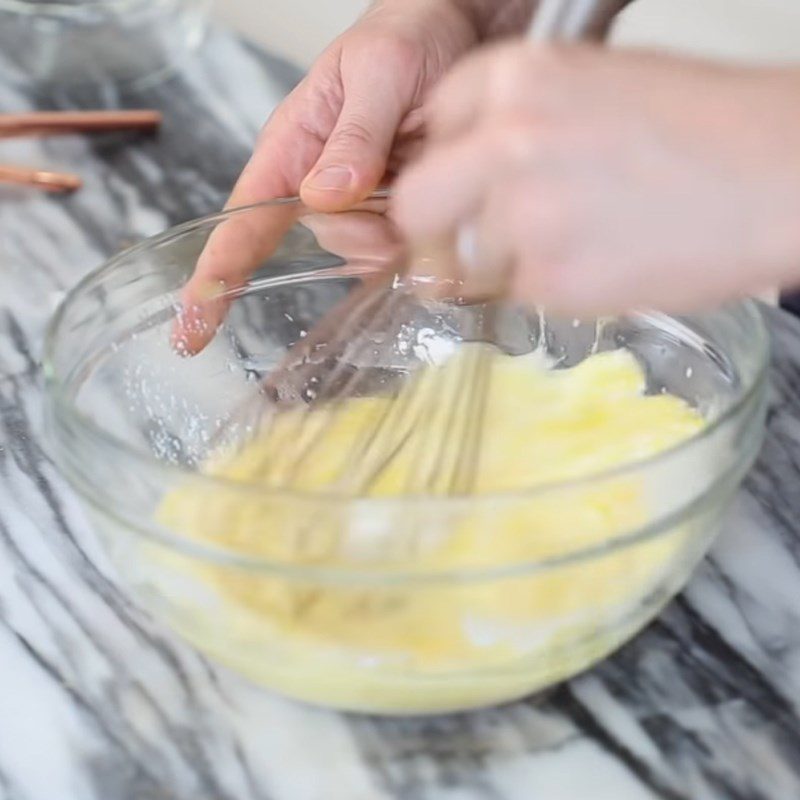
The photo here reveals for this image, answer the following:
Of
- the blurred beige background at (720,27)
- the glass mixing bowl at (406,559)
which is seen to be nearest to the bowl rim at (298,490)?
the glass mixing bowl at (406,559)

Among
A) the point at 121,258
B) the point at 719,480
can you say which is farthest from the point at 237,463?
the point at 719,480

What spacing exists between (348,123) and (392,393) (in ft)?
0.51

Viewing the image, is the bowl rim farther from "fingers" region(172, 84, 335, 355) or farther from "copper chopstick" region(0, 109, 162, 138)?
"copper chopstick" region(0, 109, 162, 138)

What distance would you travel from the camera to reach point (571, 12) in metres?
0.55

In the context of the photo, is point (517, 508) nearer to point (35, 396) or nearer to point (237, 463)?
point (237, 463)

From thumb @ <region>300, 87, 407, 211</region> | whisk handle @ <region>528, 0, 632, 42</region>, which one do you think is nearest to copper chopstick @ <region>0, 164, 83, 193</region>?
thumb @ <region>300, 87, 407, 211</region>

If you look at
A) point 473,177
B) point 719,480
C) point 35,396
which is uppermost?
point 473,177

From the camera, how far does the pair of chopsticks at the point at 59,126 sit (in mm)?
974

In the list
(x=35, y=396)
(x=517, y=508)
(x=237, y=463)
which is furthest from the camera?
(x=35, y=396)

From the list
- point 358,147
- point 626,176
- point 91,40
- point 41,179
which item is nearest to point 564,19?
point 626,176

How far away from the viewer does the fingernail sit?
692 millimetres

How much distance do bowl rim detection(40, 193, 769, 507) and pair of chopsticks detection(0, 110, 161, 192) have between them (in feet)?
1.06

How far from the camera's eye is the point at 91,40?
1.11 meters

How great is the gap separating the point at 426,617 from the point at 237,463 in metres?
0.15
